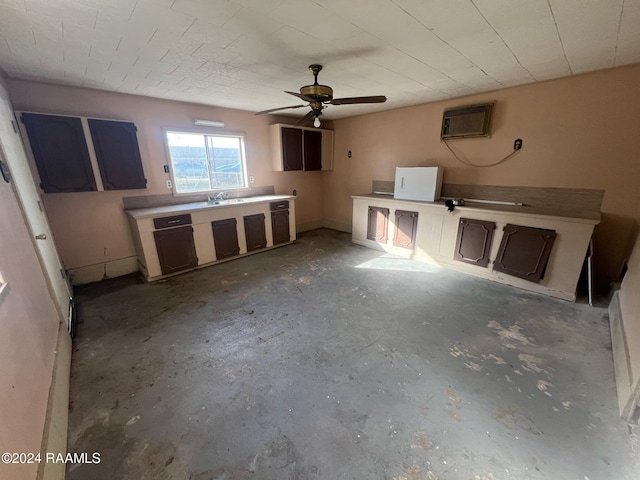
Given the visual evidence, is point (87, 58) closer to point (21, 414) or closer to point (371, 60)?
point (371, 60)

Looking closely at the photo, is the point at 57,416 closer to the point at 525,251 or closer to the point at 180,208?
the point at 180,208

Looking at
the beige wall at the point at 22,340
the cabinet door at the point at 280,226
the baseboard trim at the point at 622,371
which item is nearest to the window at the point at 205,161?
the cabinet door at the point at 280,226

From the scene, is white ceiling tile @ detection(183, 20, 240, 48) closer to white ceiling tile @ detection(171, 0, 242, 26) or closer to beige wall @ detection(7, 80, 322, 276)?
white ceiling tile @ detection(171, 0, 242, 26)

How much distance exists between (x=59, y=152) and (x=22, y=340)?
2639 mm

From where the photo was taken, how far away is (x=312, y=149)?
517 cm

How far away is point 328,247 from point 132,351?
10.6 feet

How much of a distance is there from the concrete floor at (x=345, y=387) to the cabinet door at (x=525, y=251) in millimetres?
281

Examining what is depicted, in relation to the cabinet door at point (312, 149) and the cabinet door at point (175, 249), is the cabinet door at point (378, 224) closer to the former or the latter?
the cabinet door at point (312, 149)

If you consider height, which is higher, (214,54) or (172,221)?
(214,54)

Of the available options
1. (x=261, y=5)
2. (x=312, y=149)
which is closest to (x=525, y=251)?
(x=261, y=5)

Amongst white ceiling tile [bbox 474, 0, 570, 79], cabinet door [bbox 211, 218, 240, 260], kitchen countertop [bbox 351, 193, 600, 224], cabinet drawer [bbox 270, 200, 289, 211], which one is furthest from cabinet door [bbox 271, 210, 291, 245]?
white ceiling tile [bbox 474, 0, 570, 79]

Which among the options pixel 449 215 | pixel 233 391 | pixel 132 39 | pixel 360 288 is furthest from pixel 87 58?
pixel 449 215

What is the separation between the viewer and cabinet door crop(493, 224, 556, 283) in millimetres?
2832

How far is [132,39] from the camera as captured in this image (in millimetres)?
1842
